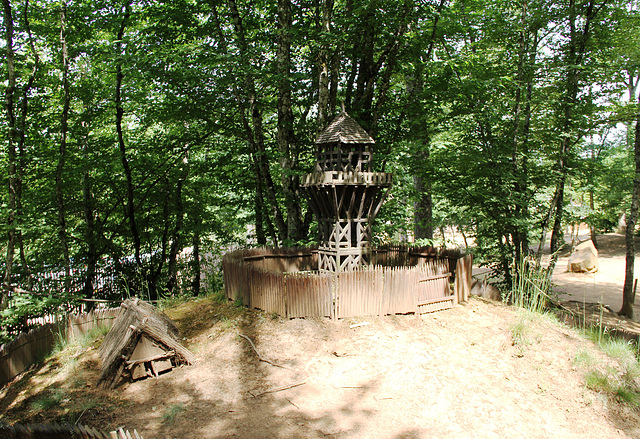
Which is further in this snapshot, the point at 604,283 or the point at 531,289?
the point at 604,283

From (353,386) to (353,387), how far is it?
0.02 meters

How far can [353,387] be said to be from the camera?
584cm

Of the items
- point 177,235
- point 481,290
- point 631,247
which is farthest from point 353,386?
point 631,247

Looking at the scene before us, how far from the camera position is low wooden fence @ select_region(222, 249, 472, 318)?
7.59 m

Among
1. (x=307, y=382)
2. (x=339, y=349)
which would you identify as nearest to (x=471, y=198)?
(x=339, y=349)

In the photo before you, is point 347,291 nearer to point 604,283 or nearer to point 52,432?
point 52,432

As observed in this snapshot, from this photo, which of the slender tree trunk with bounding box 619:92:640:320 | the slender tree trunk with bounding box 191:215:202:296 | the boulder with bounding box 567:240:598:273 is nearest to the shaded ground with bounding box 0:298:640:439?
the slender tree trunk with bounding box 619:92:640:320

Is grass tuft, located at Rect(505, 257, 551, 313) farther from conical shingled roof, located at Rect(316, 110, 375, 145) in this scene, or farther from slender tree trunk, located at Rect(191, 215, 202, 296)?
slender tree trunk, located at Rect(191, 215, 202, 296)

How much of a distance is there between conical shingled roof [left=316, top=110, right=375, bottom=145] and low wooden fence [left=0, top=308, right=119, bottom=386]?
5948 millimetres

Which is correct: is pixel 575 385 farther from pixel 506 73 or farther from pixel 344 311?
pixel 506 73

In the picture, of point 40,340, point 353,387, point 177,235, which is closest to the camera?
point 353,387

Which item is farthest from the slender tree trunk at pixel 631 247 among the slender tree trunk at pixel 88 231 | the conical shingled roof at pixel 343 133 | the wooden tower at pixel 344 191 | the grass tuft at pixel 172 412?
the slender tree trunk at pixel 88 231

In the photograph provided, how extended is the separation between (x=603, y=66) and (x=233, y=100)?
1161cm

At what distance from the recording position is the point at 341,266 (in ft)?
28.6
